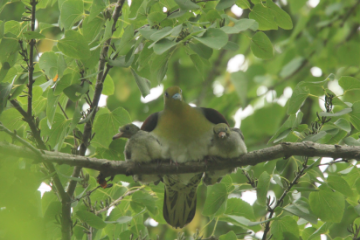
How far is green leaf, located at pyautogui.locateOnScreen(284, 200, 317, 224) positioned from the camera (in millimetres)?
2779

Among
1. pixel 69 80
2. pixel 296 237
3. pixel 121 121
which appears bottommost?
pixel 296 237

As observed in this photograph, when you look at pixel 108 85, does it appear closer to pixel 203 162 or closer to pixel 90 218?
pixel 203 162

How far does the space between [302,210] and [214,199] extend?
70 centimetres

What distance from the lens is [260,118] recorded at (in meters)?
5.56

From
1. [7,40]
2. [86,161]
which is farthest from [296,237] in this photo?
[7,40]

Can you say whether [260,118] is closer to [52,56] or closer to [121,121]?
[121,121]

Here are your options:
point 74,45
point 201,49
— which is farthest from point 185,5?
point 74,45

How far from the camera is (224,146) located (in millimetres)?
3404

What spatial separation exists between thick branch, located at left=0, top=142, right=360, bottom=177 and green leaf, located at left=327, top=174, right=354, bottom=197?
0.65 feet

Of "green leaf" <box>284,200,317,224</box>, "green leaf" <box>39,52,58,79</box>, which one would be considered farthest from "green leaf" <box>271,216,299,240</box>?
"green leaf" <box>39,52,58,79</box>

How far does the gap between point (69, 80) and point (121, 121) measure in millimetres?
799

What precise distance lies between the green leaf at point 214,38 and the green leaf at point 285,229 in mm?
1602

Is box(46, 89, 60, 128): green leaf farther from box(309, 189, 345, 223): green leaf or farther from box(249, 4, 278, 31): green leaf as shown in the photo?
box(309, 189, 345, 223): green leaf

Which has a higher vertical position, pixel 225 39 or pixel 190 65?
pixel 225 39
